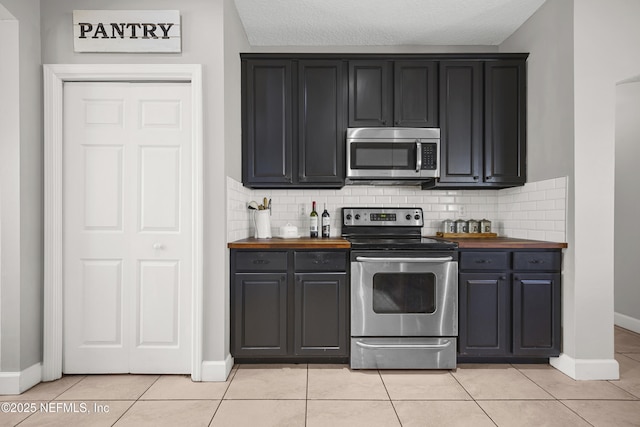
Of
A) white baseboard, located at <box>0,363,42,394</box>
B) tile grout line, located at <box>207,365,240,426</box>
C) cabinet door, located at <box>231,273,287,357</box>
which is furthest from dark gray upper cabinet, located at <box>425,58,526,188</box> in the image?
white baseboard, located at <box>0,363,42,394</box>

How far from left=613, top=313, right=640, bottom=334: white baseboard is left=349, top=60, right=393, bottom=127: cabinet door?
3.24m

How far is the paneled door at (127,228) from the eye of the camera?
271 cm

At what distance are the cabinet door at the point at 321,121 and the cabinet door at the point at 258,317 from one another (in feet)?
3.35

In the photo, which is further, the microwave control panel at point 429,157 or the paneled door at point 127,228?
the microwave control panel at point 429,157

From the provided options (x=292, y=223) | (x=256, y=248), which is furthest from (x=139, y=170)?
(x=292, y=223)

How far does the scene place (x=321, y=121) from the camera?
334 centimetres

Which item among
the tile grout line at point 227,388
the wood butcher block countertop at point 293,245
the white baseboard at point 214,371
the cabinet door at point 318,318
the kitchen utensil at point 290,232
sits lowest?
the tile grout line at point 227,388

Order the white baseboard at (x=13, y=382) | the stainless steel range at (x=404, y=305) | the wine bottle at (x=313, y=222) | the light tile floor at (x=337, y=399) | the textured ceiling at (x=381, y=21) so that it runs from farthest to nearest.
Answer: the wine bottle at (x=313, y=222) < the textured ceiling at (x=381, y=21) < the stainless steel range at (x=404, y=305) < the white baseboard at (x=13, y=382) < the light tile floor at (x=337, y=399)

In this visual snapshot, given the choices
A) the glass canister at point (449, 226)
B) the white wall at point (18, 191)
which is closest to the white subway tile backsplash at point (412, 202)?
the glass canister at point (449, 226)

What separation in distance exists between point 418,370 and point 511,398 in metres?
0.67

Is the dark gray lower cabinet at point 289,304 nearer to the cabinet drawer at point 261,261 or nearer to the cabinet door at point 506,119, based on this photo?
the cabinet drawer at point 261,261

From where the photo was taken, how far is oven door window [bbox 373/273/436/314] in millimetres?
2910

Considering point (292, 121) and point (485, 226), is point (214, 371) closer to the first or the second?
point (292, 121)

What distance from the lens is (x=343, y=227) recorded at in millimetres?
3652
